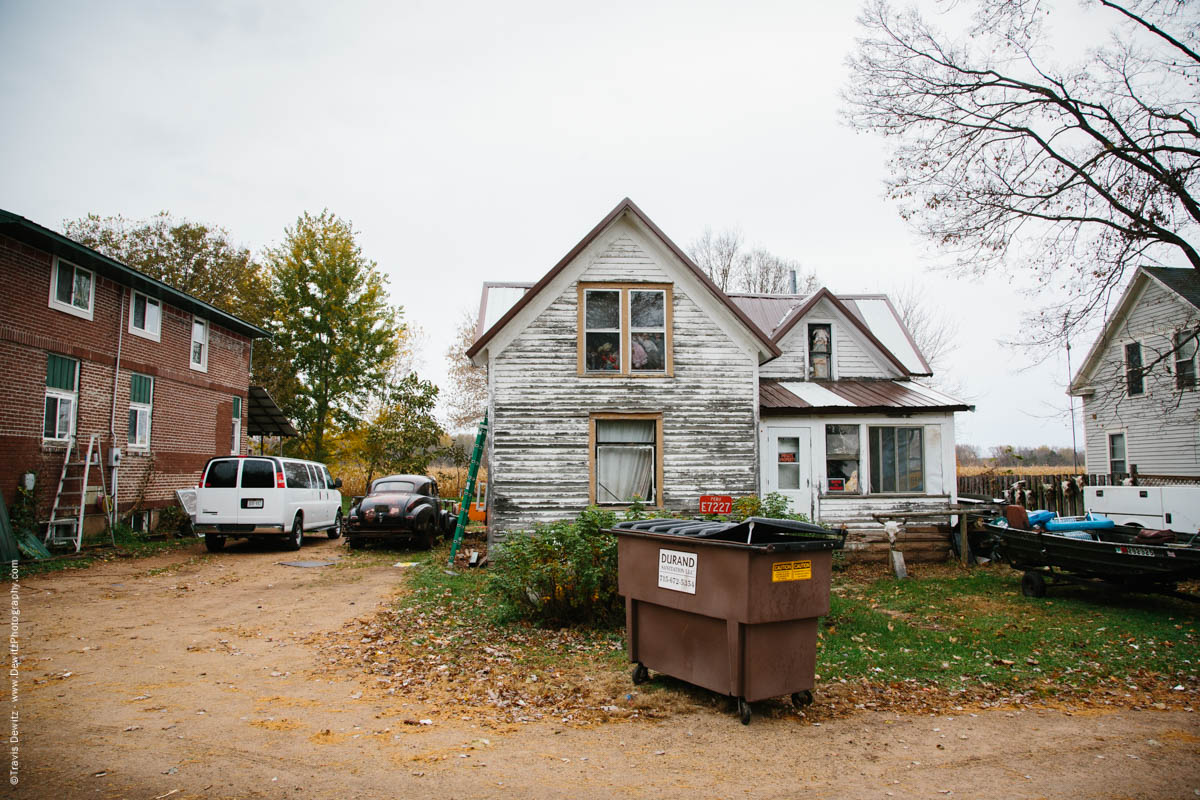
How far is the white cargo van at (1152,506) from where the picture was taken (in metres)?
12.4

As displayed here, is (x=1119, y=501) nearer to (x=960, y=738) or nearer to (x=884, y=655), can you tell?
(x=884, y=655)

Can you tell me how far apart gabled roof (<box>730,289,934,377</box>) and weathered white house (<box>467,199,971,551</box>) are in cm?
205

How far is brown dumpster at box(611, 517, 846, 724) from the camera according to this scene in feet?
18.2

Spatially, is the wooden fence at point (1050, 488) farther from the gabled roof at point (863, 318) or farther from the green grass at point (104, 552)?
the green grass at point (104, 552)

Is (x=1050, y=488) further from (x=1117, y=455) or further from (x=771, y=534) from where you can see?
(x=771, y=534)

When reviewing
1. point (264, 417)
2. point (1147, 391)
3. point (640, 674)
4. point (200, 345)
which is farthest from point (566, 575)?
point (1147, 391)

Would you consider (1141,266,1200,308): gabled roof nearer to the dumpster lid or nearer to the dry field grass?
the dry field grass

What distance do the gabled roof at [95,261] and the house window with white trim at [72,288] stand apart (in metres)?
0.19

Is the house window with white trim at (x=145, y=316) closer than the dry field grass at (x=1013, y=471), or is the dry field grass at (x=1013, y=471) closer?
the house window with white trim at (x=145, y=316)

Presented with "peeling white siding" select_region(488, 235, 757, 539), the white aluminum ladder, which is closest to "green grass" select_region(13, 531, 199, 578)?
the white aluminum ladder

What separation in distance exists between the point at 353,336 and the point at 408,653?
2889 cm

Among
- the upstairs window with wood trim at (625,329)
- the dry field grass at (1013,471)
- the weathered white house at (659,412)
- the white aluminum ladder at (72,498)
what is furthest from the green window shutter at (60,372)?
the dry field grass at (1013,471)

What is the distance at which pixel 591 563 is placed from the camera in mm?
8633

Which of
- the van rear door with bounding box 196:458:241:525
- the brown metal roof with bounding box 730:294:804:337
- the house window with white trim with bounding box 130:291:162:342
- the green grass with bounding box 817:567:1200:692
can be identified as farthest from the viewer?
the brown metal roof with bounding box 730:294:804:337
